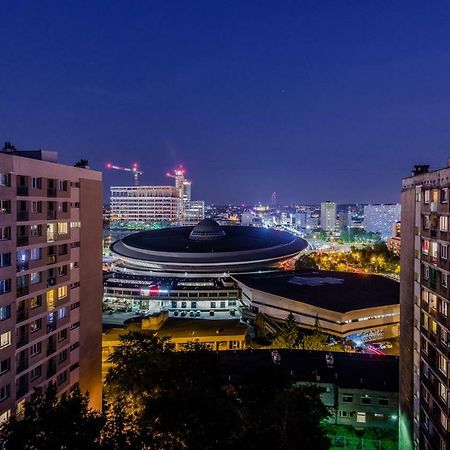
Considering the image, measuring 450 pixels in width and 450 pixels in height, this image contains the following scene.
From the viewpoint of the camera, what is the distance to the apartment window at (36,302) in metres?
21.1

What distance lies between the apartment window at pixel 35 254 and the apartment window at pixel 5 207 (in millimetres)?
2617

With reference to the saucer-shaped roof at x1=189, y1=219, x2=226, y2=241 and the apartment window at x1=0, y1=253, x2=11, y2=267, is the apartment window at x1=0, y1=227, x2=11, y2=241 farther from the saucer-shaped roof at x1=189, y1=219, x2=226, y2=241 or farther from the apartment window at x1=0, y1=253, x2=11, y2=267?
the saucer-shaped roof at x1=189, y1=219, x2=226, y2=241

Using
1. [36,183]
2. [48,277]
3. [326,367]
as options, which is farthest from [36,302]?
[326,367]

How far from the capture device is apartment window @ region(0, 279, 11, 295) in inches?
750

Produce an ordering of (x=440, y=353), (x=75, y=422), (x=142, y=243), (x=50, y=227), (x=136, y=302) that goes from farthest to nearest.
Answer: (x=142, y=243), (x=136, y=302), (x=50, y=227), (x=440, y=353), (x=75, y=422)

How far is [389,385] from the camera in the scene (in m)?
27.9

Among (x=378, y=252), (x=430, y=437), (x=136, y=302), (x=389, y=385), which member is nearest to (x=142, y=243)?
(x=136, y=302)

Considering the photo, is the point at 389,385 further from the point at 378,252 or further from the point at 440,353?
the point at 378,252

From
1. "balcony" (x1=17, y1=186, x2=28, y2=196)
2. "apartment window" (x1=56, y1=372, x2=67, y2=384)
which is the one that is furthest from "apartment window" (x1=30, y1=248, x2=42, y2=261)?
"apartment window" (x1=56, y1=372, x2=67, y2=384)

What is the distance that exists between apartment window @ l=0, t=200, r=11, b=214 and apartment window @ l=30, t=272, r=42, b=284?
3495mm

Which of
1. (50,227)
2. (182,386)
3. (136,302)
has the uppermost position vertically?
(50,227)

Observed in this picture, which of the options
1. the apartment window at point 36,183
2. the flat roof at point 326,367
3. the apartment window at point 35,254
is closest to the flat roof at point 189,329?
the flat roof at point 326,367

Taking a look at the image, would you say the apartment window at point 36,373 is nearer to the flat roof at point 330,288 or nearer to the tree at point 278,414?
the tree at point 278,414

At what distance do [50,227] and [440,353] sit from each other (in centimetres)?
1940
